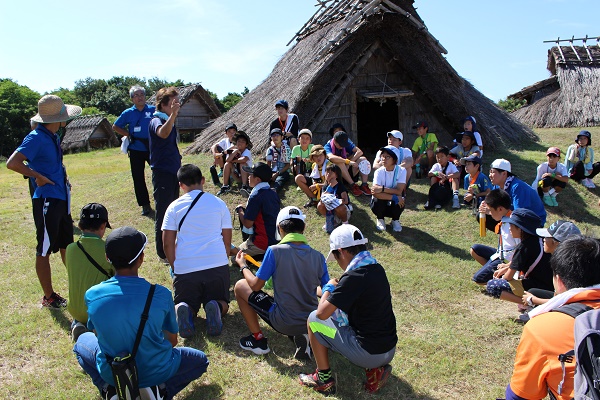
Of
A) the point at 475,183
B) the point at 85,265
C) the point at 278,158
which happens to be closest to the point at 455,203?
the point at 475,183

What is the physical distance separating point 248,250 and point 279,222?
182 centimetres

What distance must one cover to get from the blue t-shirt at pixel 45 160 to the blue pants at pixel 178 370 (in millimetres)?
2297

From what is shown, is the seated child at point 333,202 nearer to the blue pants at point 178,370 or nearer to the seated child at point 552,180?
the seated child at point 552,180

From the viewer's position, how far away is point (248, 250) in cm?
613

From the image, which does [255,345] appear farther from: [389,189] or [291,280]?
[389,189]

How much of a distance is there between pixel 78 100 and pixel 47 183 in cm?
4163

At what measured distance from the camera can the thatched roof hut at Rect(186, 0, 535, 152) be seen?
36.4 feet

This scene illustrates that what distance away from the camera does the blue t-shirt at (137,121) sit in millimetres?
8195

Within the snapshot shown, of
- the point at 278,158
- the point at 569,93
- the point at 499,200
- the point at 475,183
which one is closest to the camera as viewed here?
the point at 499,200

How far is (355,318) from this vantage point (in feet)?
12.4

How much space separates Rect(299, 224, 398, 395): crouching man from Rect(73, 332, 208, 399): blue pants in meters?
0.90

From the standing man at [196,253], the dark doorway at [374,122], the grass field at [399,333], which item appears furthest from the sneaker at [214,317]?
the dark doorway at [374,122]

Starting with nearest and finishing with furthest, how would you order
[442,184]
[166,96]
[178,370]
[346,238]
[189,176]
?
[178,370] → [346,238] → [189,176] → [166,96] → [442,184]

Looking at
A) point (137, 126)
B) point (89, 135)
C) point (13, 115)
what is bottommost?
point (137, 126)
